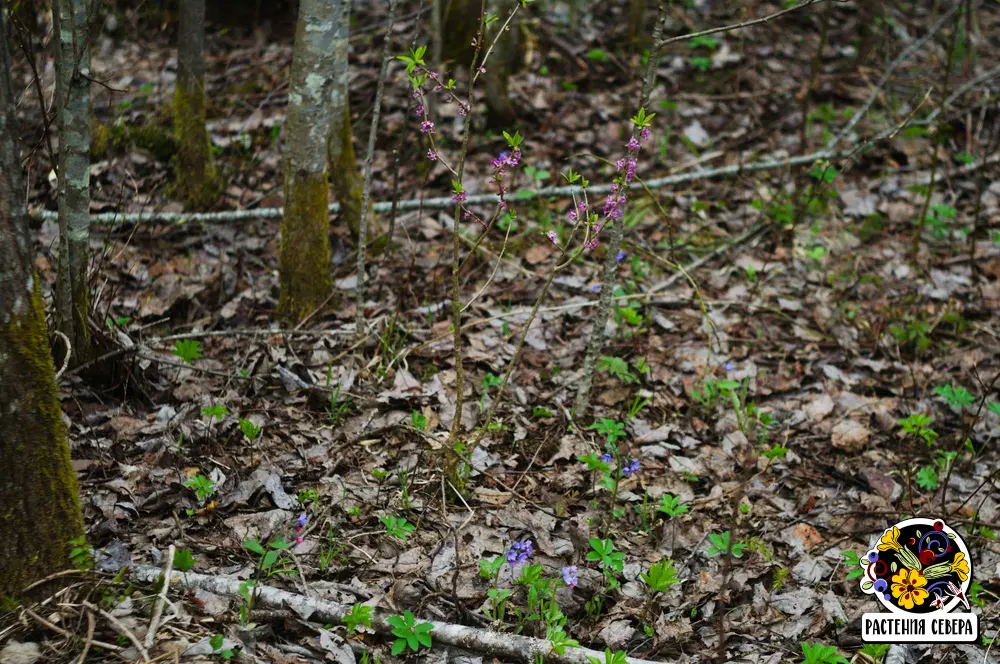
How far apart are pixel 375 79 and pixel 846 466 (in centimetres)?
559

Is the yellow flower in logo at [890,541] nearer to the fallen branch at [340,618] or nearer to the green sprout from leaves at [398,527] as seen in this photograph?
the fallen branch at [340,618]

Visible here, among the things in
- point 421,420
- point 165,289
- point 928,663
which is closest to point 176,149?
point 165,289

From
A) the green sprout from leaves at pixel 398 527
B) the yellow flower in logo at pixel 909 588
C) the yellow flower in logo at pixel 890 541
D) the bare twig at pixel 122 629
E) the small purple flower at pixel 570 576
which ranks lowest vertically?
the yellow flower in logo at pixel 909 588

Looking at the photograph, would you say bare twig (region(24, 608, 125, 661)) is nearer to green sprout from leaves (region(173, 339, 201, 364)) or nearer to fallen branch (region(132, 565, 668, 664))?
fallen branch (region(132, 565, 668, 664))

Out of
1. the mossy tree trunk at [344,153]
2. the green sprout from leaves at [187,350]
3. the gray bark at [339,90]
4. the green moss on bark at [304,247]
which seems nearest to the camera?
the green sprout from leaves at [187,350]

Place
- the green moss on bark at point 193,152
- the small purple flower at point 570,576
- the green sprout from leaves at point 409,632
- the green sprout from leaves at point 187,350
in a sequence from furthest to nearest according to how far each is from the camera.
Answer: the green moss on bark at point 193,152 → the green sprout from leaves at point 187,350 → the small purple flower at point 570,576 → the green sprout from leaves at point 409,632

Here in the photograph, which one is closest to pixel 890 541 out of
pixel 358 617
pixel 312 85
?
pixel 358 617

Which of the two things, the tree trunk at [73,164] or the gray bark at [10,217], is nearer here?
the gray bark at [10,217]

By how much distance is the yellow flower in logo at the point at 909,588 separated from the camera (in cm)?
309

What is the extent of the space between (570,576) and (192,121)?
4710 mm

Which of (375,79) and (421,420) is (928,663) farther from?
(375,79)

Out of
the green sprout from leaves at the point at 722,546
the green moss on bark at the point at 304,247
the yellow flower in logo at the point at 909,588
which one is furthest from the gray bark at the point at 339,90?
the yellow flower in logo at the point at 909,588

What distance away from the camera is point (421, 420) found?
3.79m

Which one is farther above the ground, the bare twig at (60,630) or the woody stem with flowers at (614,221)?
the woody stem with flowers at (614,221)
